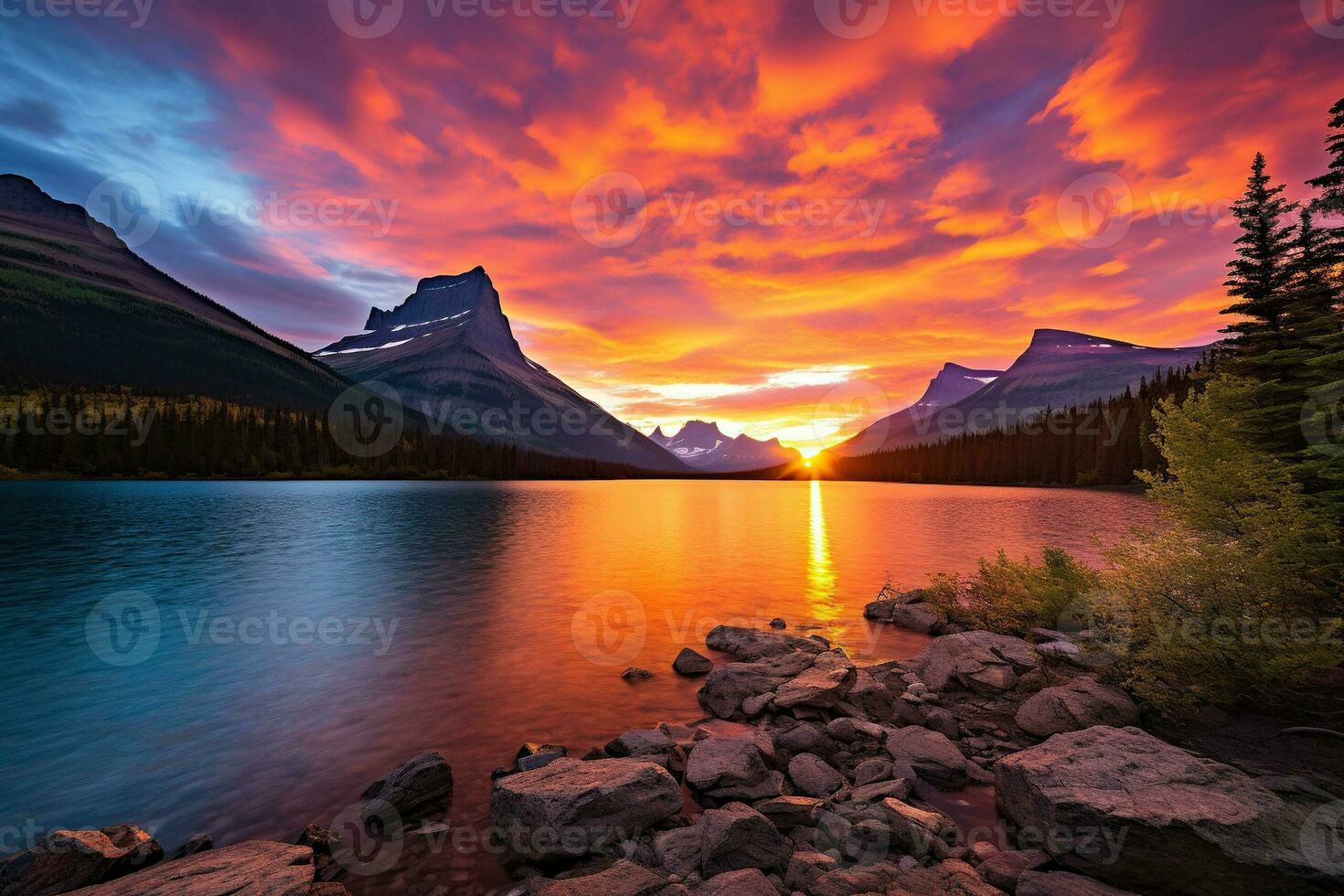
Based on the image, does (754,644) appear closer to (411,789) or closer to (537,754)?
(537,754)

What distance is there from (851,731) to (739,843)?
19.4 feet

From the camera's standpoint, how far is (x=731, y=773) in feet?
36.3

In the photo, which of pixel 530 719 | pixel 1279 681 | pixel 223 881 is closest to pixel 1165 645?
pixel 1279 681

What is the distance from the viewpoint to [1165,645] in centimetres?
1268

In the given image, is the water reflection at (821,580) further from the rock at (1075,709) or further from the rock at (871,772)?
the rock at (871,772)

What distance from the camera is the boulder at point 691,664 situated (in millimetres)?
19109

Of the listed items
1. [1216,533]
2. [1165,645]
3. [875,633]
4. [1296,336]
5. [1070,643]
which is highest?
[1296,336]

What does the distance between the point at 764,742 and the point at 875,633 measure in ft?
44.7

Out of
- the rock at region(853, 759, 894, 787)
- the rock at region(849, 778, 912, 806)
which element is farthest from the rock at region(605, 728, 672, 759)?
the rock at region(849, 778, 912, 806)

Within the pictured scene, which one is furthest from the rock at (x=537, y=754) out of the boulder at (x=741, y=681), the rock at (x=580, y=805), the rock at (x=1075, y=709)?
the rock at (x=1075, y=709)

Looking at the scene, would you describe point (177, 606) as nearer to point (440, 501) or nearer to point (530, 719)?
point (530, 719)

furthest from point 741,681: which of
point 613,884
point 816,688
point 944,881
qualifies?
point 613,884

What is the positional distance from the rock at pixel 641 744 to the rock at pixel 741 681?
290 cm

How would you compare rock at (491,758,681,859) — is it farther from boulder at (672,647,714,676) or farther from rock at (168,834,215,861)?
boulder at (672,647,714,676)
